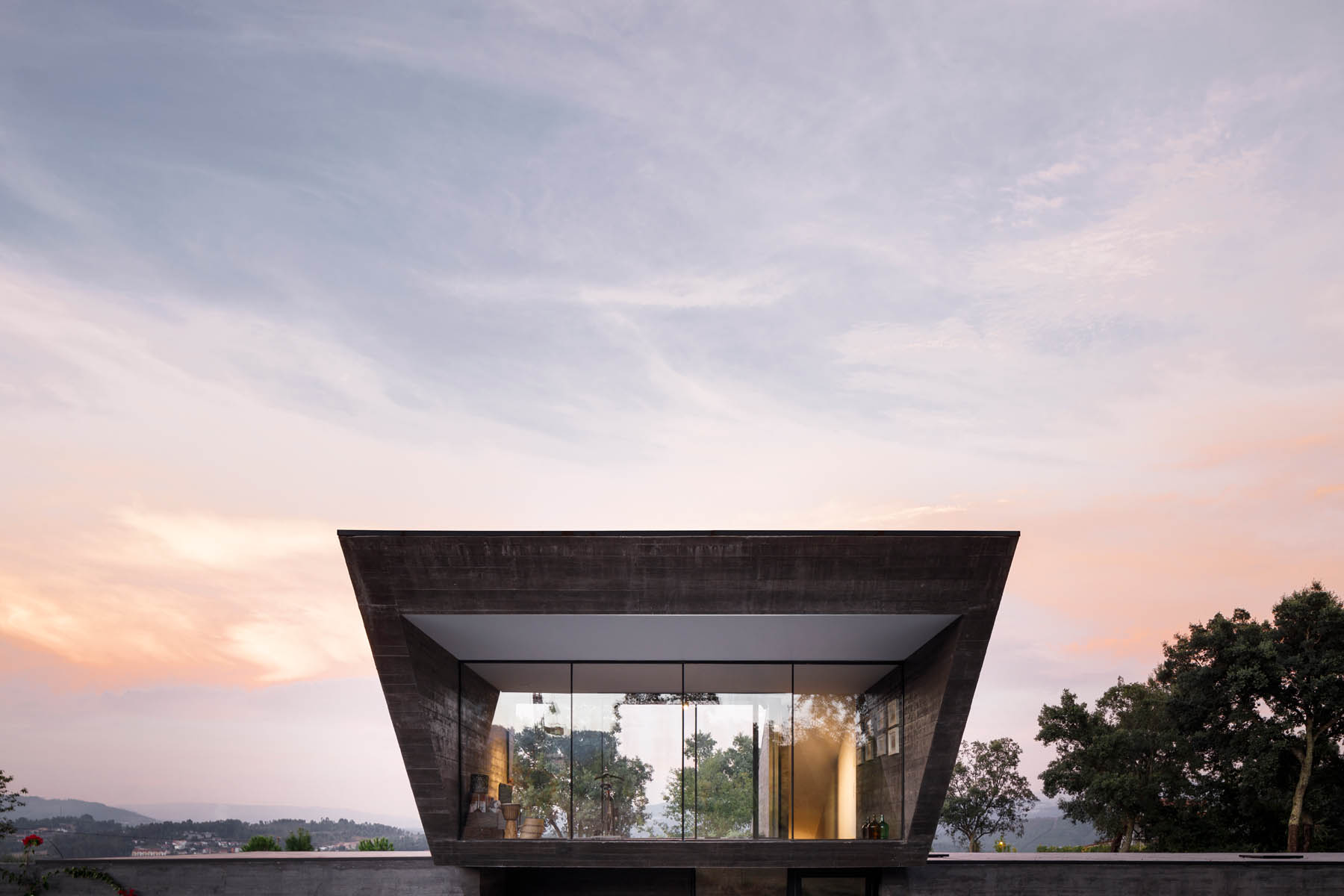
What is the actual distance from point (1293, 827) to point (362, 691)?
3222 centimetres

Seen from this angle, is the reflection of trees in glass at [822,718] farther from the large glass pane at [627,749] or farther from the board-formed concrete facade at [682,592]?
the large glass pane at [627,749]

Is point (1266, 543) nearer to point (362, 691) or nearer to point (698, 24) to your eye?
point (698, 24)

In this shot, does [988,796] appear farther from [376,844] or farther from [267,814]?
[376,844]

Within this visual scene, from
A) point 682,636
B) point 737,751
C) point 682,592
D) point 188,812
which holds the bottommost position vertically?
point 188,812

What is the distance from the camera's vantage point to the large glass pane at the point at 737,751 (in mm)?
16578

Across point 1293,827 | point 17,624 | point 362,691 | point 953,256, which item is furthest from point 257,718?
point 1293,827

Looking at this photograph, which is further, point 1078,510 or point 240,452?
point 1078,510

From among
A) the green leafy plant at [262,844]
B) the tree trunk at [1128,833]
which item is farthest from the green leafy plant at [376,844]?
the tree trunk at [1128,833]

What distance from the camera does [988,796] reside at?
4406 centimetres

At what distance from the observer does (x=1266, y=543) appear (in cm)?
2841

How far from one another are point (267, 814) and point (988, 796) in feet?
96.9

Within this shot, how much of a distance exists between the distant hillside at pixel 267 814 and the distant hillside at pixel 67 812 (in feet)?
2.39

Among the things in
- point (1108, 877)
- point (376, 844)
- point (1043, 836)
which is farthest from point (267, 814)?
point (1043, 836)

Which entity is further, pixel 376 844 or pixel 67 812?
pixel 67 812
